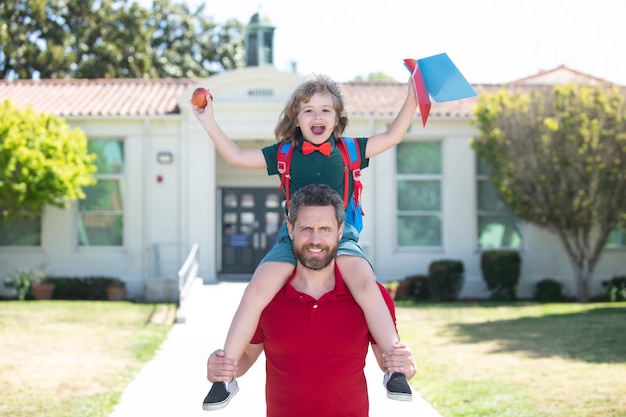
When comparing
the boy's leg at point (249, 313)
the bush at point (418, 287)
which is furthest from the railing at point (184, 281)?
the boy's leg at point (249, 313)

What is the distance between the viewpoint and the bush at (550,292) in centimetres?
1927

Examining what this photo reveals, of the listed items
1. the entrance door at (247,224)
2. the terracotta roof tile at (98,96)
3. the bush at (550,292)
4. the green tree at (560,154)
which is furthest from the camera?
the entrance door at (247,224)

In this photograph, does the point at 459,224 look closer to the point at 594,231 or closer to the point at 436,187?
the point at 436,187

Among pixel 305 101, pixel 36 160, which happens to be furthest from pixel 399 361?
pixel 36 160

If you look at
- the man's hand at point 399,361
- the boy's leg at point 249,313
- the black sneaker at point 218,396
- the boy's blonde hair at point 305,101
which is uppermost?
the boy's blonde hair at point 305,101

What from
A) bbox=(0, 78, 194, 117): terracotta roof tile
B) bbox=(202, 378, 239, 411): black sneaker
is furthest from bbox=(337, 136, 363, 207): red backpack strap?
bbox=(0, 78, 194, 117): terracotta roof tile

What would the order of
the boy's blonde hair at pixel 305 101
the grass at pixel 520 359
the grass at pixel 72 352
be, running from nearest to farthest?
the boy's blonde hair at pixel 305 101 → the grass at pixel 520 359 → the grass at pixel 72 352

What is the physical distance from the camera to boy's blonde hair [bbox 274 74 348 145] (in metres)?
4.71

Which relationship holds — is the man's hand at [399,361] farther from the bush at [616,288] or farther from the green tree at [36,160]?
the bush at [616,288]

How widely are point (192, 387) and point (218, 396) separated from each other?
5.21 meters

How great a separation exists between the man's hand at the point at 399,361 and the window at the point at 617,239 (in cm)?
1721

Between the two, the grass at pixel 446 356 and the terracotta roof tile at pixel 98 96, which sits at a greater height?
the terracotta roof tile at pixel 98 96

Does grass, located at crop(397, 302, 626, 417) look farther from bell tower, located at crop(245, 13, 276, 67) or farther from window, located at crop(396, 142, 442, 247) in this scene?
bell tower, located at crop(245, 13, 276, 67)

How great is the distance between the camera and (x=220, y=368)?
4.20 meters
